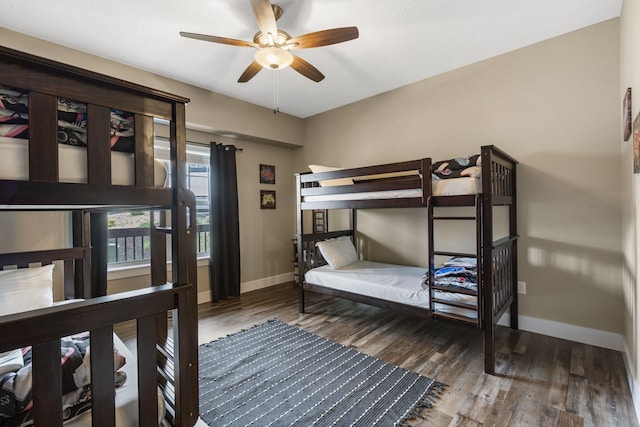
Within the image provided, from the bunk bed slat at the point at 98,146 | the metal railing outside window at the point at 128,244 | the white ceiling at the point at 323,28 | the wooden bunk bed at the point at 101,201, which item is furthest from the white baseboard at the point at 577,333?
the metal railing outside window at the point at 128,244

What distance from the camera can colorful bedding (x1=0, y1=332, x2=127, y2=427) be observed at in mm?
872

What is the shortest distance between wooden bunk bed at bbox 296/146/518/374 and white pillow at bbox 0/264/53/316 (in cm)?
208

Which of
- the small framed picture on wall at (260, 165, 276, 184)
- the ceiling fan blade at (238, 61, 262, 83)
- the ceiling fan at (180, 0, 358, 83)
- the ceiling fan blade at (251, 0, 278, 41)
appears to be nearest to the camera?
the ceiling fan blade at (251, 0, 278, 41)

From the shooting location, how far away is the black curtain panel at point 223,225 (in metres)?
3.62

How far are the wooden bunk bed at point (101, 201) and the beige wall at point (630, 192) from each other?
233 centimetres

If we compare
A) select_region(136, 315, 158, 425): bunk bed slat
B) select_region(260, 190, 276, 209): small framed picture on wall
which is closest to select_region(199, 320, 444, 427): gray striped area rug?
select_region(136, 315, 158, 425): bunk bed slat

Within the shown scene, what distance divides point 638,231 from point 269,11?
8.30ft

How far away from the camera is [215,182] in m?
3.63

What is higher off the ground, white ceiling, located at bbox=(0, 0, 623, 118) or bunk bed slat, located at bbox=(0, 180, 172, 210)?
white ceiling, located at bbox=(0, 0, 623, 118)

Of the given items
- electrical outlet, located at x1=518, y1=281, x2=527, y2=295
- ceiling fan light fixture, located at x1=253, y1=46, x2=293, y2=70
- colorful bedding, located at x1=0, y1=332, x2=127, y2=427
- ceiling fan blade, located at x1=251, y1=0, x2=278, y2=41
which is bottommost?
electrical outlet, located at x1=518, y1=281, x2=527, y2=295

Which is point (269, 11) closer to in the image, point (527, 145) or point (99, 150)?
point (99, 150)

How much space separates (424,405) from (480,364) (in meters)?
0.69

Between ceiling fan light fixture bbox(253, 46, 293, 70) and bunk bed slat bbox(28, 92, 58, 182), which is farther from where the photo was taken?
ceiling fan light fixture bbox(253, 46, 293, 70)

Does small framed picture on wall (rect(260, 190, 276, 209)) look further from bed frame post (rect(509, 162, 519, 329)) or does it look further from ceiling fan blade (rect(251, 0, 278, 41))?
bed frame post (rect(509, 162, 519, 329))
